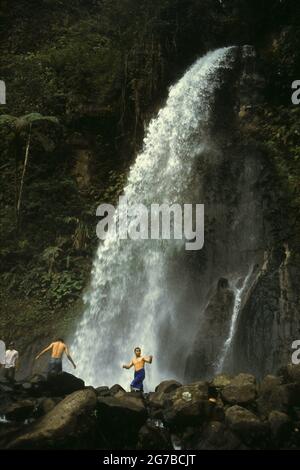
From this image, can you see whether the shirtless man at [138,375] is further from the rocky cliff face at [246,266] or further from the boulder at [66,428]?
the rocky cliff face at [246,266]

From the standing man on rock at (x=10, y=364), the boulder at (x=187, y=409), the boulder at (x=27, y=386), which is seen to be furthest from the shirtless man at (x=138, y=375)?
the standing man on rock at (x=10, y=364)

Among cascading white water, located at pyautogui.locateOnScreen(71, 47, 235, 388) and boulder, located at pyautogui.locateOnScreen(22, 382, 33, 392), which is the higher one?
cascading white water, located at pyautogui.locateOnScreen(71, 47, 235, 388)

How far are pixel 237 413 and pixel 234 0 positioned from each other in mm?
18507

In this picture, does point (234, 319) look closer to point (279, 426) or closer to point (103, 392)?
point (103, 392)

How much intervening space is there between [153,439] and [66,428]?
141 centimetres

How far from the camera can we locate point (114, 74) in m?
19.9

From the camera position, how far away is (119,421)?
830cm

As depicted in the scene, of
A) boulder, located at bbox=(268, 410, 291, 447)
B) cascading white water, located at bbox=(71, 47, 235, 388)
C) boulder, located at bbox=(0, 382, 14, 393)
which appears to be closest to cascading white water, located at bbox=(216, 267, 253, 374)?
cascading white water, located at bbox=(71, 47, 235, 388)

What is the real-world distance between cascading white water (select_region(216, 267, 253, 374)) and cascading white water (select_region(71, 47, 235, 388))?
151cm

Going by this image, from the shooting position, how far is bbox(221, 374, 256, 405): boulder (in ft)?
27.8

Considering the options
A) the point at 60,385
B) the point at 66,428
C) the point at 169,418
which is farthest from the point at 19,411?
the point at 169,418

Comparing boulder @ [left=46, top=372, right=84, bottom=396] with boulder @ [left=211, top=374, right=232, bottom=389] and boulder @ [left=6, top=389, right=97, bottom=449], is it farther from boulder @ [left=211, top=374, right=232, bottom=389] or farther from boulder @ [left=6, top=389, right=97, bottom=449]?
boulder @ [left=211, top=374, right=232, bottom=389]
